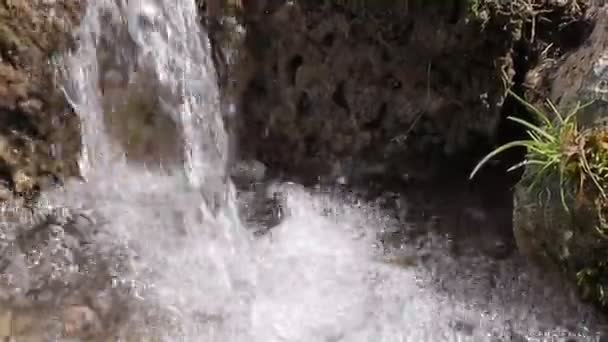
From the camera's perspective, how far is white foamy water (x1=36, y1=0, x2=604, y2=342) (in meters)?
2.67

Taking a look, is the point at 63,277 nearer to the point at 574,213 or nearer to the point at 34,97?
the point at 34,97

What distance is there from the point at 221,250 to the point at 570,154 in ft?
4.98

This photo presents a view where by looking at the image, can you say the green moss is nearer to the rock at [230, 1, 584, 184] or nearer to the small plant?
the small plant

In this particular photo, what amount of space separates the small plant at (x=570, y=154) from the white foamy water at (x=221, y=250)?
19.1 inches

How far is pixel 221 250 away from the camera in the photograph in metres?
3.12

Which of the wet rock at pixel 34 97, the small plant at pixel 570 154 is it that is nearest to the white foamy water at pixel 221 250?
the wet rock at pixel 34 97

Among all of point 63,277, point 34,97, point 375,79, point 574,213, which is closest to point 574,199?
point 574,213

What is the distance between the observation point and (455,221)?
3189mm

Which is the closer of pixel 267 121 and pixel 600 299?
pixel 600 299

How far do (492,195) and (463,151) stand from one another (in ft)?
0.79

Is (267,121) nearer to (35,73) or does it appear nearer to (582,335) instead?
(35,73)

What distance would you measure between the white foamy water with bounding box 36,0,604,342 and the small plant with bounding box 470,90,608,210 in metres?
0.49

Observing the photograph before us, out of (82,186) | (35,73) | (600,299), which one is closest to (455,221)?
(600,299)

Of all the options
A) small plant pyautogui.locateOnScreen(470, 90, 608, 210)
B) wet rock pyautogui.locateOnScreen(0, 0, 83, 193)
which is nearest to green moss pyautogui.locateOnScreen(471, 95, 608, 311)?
small plant pyautogui.locateOnScreen(470, 90, 608, 210)
